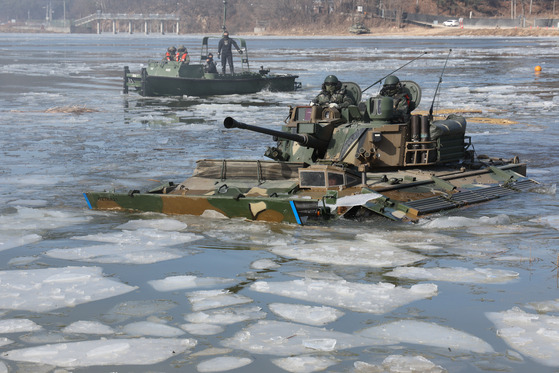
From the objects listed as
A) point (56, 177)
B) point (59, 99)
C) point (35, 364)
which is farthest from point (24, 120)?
point (35, 364)

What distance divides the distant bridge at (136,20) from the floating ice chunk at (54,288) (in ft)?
447

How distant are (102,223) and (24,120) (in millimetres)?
16221

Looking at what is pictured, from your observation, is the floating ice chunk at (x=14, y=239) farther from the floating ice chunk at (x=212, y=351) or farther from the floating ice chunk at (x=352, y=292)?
the floating ice chunk at (x=212, y=351)

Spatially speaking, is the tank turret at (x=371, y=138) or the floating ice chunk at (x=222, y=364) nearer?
the floating ice chunk at (x=222, y=364)

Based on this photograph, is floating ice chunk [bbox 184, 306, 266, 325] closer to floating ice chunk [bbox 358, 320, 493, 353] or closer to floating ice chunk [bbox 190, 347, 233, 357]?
floating ice chunk [bbox 190, 347, 233, 357]

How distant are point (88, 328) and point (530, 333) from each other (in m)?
4.59

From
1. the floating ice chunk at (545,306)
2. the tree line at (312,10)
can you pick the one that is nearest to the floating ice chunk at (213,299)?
the floating ice chunk at (545,306)

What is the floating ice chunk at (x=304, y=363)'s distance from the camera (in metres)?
7.85

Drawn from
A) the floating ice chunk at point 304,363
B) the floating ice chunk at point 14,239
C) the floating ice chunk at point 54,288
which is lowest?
the floating ice chunk at point 14,239

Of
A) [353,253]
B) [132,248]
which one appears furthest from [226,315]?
[132,248]

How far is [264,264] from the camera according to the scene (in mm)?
11594

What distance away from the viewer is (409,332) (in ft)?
28.8

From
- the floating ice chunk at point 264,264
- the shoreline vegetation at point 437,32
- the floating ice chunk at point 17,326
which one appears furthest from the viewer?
the shoreline vegetation at point 437,32

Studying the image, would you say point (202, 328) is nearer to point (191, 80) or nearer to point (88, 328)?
point (88, 328)
